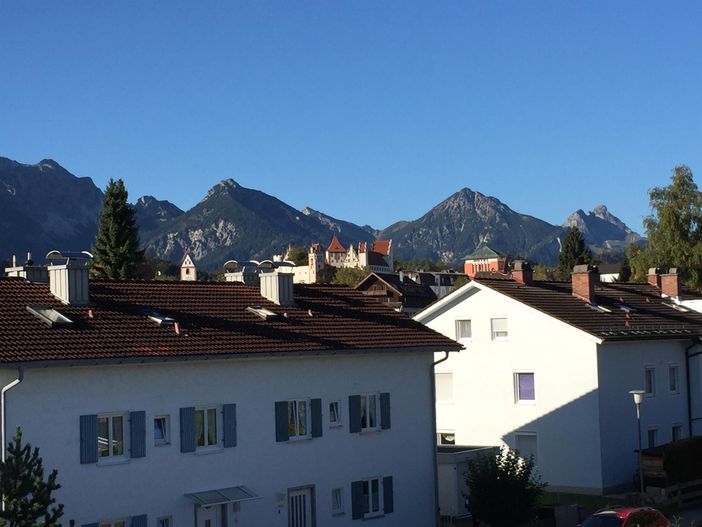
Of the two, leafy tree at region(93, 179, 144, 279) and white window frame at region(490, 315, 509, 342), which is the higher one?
leafy tree at region(93, 179, 144, 279)

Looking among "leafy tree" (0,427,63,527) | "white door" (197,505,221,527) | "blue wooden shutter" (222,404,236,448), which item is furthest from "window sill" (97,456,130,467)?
"leafy tree" (0,427,63,527)

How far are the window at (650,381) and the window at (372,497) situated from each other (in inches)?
705

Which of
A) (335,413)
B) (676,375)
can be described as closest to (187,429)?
(335,413)

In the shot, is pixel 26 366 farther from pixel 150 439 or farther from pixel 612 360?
pixel 612 360

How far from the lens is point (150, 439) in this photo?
25.6 metres

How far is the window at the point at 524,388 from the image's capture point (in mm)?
44188

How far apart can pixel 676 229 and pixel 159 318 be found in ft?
210

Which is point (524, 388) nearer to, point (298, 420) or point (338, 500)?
point (338, 500)

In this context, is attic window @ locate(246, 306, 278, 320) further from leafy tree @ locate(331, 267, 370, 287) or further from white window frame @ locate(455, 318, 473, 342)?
leafy tree @ locate(331, 267, 370, 287)

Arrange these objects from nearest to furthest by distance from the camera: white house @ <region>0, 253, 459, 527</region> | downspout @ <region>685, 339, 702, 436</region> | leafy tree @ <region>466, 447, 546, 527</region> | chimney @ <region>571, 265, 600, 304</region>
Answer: white house @ <region>0, 253, 459, 527</region>
leafy tree @ <region>466, 447, 546, 527</region>
chimney @ <region>571, 265, 600, 304</region>
downspout @ <region>685, 339, 702, 436</region>

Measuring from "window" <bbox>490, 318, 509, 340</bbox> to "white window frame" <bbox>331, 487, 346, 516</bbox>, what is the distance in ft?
53.9

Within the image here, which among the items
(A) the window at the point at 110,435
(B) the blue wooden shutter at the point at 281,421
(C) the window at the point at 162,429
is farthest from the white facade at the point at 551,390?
(A) the window at the point at 110,435

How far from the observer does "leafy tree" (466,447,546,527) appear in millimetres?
32531

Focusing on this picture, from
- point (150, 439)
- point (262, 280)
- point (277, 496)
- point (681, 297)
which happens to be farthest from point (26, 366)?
point (681, 297)
